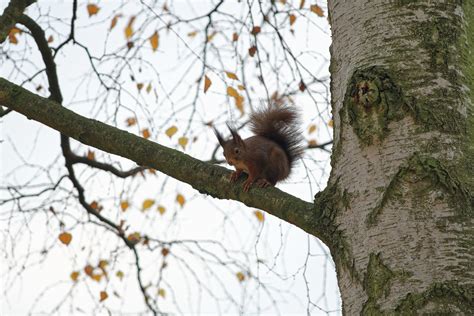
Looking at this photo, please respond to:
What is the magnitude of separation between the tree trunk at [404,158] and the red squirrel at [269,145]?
1336 millimetres

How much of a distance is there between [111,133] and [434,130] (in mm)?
853

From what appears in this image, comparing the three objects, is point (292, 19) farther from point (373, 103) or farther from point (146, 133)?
point (373, 103)

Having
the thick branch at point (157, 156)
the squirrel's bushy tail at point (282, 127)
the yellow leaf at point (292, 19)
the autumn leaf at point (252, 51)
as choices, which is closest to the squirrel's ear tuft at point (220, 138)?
the squirrel's bushy tail at point (282, 127)

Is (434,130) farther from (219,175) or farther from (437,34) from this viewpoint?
(219,175)

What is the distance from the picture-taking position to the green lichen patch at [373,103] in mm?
1111

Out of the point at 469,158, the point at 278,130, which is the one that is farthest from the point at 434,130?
the point at 278,130

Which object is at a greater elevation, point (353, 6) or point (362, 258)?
point (353, 6)

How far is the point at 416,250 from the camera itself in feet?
3.30

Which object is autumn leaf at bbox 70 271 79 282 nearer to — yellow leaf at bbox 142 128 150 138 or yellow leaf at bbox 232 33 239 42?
yellow leaf at bbox 142 128 150 138

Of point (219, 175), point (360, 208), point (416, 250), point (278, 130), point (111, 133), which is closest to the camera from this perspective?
point (416, 250)

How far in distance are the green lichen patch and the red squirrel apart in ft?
4.41

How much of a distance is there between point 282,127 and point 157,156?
1314mm

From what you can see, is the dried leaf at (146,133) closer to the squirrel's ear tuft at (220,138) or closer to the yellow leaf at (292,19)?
the squirrel's ear tuft at (220,138)

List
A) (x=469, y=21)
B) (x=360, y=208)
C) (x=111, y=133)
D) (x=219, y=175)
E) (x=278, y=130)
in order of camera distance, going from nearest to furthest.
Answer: (x=360, y=208), (x=469, y=21), (x=219, y=175), (x=111, y=133), (x=278, y=130)
